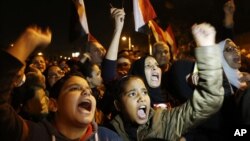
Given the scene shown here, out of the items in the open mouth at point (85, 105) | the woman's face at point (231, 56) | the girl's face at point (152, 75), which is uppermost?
the woman's face at point (231, 56)

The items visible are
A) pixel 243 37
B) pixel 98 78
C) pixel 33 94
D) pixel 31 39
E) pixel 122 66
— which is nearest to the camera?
pixel 31 39

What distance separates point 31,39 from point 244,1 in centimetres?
2218

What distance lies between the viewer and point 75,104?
329cm

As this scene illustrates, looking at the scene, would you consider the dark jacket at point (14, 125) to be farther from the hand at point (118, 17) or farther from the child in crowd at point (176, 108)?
the hand at point (118, 17)

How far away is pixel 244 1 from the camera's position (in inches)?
910

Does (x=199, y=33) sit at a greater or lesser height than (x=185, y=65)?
greater

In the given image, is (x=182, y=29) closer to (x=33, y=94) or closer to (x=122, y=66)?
(x=122, y=66)

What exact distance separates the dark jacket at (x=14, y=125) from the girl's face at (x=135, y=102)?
528 mm

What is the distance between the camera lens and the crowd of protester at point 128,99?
110 inches

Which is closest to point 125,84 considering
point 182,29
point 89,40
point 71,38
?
point 89,40

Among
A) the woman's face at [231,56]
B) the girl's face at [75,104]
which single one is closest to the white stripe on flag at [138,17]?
the woman's face at [231,56]

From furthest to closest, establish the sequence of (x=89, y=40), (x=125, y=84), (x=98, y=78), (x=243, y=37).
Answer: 1. (x=243, y=37)
2. (x=89, y=40)
3. (x=98, y=78)
4. (x=125, y=84)

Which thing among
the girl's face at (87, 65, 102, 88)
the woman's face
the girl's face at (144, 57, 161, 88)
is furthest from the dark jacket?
the woman's face

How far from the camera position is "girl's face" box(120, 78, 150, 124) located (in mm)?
3637
